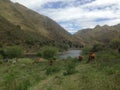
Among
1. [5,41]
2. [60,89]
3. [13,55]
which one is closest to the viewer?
[60,89]

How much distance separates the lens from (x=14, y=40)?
497 feet

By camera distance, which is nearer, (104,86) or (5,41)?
(104,86)

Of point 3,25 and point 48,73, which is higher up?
point 3,25

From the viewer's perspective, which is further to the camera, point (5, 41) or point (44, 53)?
point (5, 41)

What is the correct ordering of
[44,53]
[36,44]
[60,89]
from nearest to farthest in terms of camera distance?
[60,89]
[44,53]
[36,44]

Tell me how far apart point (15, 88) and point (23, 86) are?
424mm

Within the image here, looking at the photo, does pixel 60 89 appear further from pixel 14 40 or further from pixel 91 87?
pixel 14 40

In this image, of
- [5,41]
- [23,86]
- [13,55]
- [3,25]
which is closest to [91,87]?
[23,86]

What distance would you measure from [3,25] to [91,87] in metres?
167

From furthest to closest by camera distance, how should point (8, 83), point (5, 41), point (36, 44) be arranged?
point (36, 44), point (5, 41), point (8, 83)

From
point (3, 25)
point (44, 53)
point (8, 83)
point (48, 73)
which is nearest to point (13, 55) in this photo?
point (44, 53)

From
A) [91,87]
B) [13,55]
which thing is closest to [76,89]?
[91,87]

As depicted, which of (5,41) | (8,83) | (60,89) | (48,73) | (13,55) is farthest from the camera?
(5,41)

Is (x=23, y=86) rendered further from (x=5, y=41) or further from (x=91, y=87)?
(x=5, y=41)
